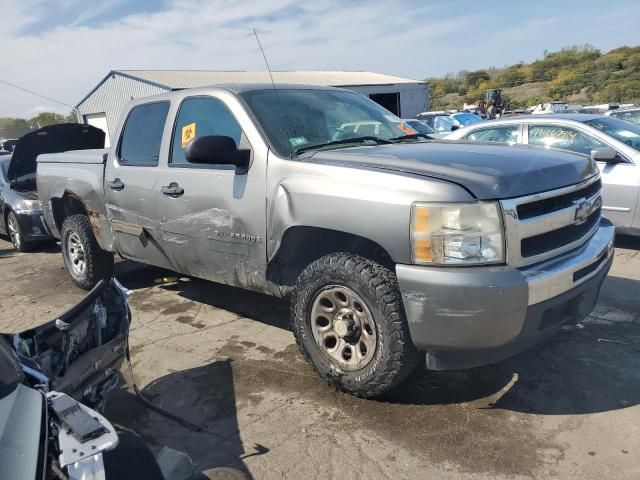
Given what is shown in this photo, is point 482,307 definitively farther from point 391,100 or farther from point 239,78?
point 391,100

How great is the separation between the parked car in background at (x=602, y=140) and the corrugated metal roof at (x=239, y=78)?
1905cm

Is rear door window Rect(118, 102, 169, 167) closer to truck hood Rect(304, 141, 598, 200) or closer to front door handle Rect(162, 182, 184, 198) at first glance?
front door handle Rect(162, 182, 184, 198)

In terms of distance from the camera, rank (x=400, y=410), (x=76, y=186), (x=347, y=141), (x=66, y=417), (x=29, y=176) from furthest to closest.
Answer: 1. (x=29, y=176)
2. (x=76, y=186)
3. (x=347, y=141)
4. (x=400, y=410)
5. (x=66, y=417)

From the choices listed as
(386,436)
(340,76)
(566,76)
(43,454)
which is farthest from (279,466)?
(566,76)

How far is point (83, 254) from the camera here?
596 centimetres

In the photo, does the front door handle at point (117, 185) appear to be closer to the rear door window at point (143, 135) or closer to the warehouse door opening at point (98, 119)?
the rear door window at point (143, 135)

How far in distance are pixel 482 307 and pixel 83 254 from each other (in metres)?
4.53

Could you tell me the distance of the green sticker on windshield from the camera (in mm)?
3793

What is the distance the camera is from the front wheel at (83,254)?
5.82 meters

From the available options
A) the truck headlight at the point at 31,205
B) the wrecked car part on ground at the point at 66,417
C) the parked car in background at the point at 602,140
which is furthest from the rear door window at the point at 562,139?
the truck headlight at the point at 31,205

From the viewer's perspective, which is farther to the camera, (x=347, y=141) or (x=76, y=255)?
(x=76, y=255)

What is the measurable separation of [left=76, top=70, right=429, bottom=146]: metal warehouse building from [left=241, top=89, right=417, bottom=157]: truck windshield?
21.7 meters

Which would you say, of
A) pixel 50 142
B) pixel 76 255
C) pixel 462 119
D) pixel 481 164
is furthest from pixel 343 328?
pixel 462 119

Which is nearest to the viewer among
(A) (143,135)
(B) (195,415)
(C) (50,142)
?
(B) (195,415)
